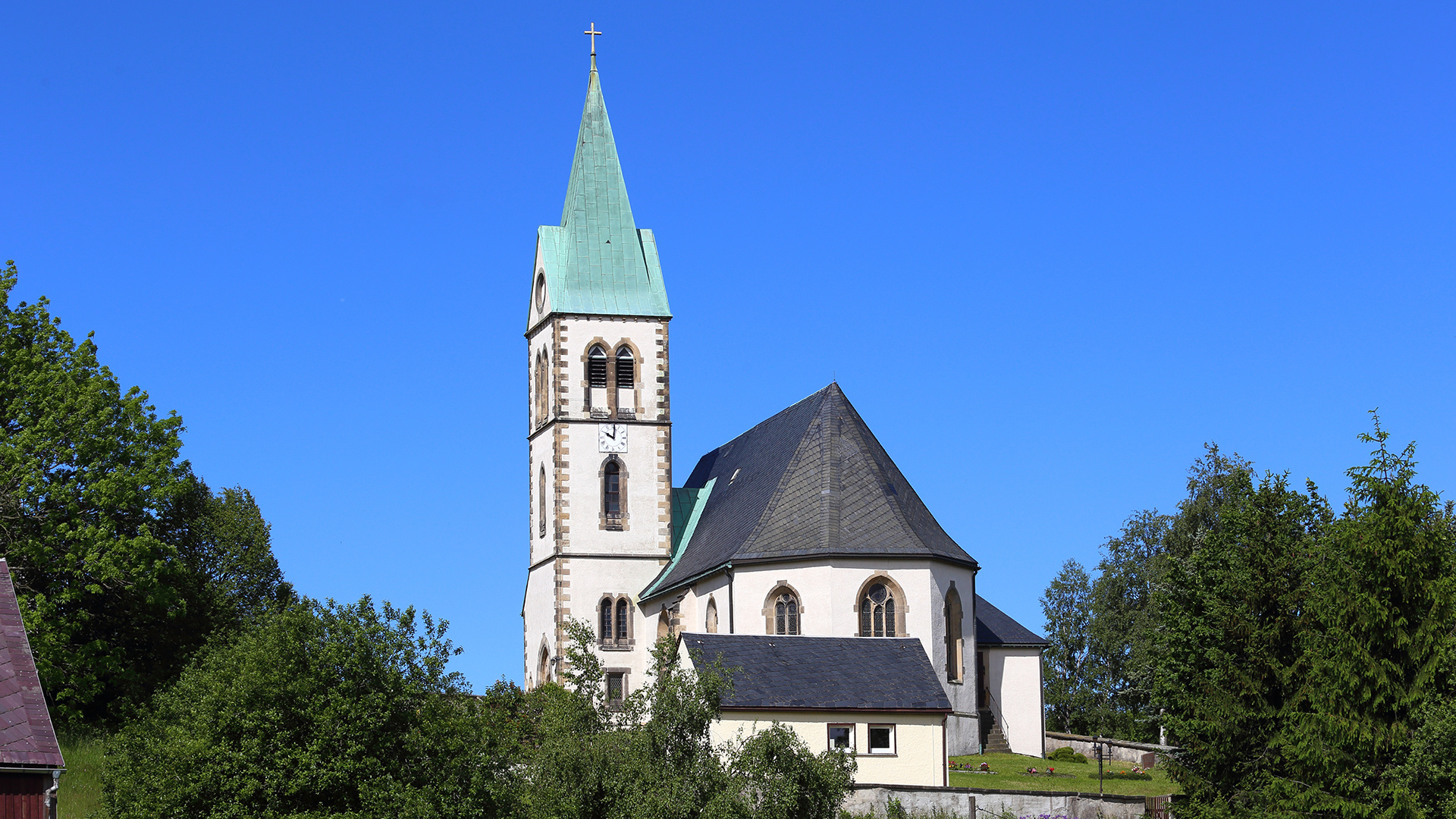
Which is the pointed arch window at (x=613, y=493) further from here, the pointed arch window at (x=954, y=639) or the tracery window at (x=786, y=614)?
the pointed arch window at (x=954, y=639)

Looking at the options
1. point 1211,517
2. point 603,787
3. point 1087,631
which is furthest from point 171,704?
point 1087,631

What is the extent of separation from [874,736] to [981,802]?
5.32 meters

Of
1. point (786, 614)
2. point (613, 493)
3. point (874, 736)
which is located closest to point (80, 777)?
point (874, 736)

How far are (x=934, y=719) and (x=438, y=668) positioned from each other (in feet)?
56.4

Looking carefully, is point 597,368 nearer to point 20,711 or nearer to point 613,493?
point 613,493

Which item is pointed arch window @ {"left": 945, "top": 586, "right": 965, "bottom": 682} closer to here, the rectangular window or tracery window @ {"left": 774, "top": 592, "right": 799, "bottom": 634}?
tracery window @ {"left": 774, "top": 592, "right": 799, "bottom": 634}

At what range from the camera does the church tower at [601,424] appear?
57.2 m

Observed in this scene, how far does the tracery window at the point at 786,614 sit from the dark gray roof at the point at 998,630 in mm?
6687

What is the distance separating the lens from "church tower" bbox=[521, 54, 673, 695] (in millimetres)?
57188

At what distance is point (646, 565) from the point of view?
2269 inches

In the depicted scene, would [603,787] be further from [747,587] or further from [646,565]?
[646,565]

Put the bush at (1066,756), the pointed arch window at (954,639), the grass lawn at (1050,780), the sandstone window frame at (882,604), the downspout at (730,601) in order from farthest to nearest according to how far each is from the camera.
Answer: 1. the bush at (1066,756)
2. the downspout at (730,601)
3. the pointed arch window at (954,639)
4. the sandstone window frame at (882,604)
5. the grass lawn at (1050,780)

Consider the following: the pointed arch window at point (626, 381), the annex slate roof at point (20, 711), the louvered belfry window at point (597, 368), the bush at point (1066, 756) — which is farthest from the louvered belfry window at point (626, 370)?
the annex slate roof at point (20, 711)

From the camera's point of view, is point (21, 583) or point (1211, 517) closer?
point (21, 583)
